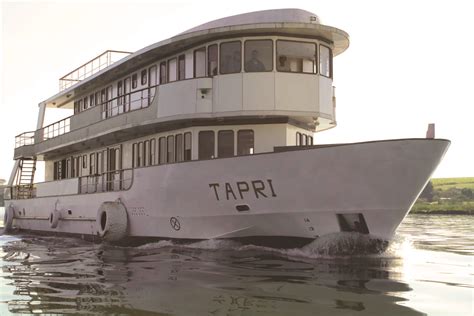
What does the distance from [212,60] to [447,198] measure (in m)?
80.8

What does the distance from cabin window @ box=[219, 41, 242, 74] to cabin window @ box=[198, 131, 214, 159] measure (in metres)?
1.72

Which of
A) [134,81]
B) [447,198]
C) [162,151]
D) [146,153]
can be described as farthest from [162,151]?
[447,198]

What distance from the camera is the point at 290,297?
752 centimetres

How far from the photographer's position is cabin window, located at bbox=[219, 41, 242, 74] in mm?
14335

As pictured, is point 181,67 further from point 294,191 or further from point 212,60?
point 294,191

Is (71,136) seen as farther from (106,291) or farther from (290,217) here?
(106,291)

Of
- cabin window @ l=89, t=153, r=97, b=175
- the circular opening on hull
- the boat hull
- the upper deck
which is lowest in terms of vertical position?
the circular opening on hull

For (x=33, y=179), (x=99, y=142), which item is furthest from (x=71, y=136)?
(x=33, y=179)

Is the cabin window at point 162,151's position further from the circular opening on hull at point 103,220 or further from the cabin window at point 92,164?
the cabin window at point 92,164

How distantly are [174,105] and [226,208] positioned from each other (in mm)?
3442

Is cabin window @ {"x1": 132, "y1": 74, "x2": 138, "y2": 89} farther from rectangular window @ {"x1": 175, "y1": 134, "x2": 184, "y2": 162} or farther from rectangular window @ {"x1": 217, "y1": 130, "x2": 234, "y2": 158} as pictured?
rectangular window @ {"x1": 217, "y1": 130, "x2": 234, "y2": 158}

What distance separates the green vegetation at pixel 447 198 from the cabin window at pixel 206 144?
45.5 m

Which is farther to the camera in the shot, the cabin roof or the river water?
the cabin roof

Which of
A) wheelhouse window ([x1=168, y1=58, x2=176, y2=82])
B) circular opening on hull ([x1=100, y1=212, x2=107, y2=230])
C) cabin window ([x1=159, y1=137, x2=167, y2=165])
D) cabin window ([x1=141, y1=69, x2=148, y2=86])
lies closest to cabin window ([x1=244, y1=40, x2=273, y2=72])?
wheelhouse window ([x1=168, y1=58, x2=176, y2=82])
